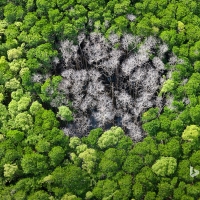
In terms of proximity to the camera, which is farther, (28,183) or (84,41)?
(84,41)

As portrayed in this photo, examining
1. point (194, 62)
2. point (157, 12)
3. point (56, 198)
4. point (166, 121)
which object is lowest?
point (56, 198)

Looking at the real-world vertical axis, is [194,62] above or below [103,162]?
above

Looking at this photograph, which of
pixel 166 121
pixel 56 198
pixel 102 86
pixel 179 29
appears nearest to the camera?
pixel 56 198

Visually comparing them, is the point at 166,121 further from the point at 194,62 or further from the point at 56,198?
the point at 56,198

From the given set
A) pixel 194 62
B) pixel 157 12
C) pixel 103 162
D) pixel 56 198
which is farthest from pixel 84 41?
pixel 56 198

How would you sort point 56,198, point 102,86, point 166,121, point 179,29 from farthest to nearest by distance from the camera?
point 179,29 < point 102,86 < point 166,121 < point 56,198

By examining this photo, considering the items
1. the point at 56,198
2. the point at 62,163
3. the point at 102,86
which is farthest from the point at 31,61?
the point at 56,198
